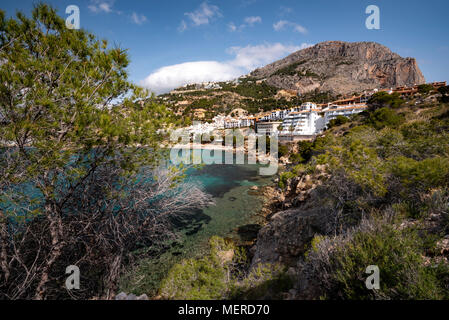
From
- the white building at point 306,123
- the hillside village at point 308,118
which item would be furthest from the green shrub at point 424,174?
the white building at point 306,123

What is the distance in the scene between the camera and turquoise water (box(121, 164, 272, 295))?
8.96 m

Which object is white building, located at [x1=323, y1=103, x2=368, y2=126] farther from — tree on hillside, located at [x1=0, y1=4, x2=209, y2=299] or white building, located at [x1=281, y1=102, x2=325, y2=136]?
tree on hillside, located at [x1=0, y1=4, x2=209, y2=299]

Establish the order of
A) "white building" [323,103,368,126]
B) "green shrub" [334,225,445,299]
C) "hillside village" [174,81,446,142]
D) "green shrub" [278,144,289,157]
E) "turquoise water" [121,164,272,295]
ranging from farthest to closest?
"white building" [323,103,368,126], "hillside village" [174,81,446,142], "green shrub" [278,144,289,157], "turquoise water" [121,164,272,295], "green shrub" [334,225,445,299]

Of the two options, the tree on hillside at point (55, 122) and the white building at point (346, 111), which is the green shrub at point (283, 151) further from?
the tree on hillside at point (55, 122)

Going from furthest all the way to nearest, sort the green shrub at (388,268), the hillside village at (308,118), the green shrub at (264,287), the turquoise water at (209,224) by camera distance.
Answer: the hillside village at (308,118)
the turquoise water at (209,224)
the green shrub at (264,287)
the green shrub at (388,268)

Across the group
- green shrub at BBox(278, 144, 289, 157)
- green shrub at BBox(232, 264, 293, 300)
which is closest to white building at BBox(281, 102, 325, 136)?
green shrub at BBox(278, 144, 289, 157)

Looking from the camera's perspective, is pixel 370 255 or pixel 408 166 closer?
pixel 370 255

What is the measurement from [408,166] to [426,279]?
5020 millimetres

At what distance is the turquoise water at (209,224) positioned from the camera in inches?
353

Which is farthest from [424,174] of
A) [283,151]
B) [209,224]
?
[283,151]

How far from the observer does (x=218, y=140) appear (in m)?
66.2

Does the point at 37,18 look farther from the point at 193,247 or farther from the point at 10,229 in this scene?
the point at 193,247

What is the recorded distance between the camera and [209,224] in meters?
14.5
